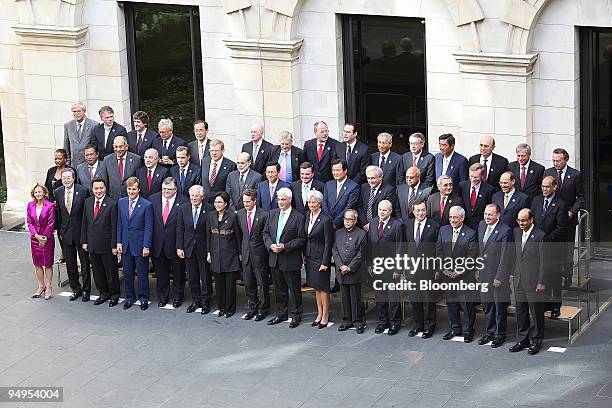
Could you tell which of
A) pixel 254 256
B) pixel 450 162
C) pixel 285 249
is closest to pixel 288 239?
pixel 285 249

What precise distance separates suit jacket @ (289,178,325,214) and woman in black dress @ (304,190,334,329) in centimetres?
61

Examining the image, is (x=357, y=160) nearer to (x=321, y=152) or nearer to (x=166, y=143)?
(x=321, y=152)

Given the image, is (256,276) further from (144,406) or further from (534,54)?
(534,54)

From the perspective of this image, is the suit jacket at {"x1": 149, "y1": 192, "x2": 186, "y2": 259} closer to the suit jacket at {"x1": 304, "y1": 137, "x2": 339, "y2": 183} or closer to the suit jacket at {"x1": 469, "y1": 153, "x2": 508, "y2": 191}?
the suit jacket at {"x1": 304, "y1": 137, "x2": 339, "y2": 183}

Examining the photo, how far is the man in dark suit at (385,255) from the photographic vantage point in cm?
2189

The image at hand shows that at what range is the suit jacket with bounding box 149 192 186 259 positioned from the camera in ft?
76.7

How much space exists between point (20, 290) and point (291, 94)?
570 centimetres

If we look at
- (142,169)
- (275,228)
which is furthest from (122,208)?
(275,228)

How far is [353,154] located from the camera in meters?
24.1

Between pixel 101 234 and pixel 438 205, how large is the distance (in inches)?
212

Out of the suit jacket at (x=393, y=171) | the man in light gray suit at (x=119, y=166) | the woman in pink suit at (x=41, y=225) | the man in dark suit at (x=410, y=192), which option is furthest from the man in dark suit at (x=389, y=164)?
the woman in pink suit at (x=41, y=225)

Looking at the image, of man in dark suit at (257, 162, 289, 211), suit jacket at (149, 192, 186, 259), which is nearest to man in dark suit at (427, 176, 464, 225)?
man in dark suit at (257, 162, 289, 211)

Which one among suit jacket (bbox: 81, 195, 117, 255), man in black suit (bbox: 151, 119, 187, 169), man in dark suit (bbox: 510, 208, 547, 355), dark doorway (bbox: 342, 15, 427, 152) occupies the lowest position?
man in dark suit (bbox: 510, 208, 547, 355)

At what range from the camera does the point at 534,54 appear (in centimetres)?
2402
